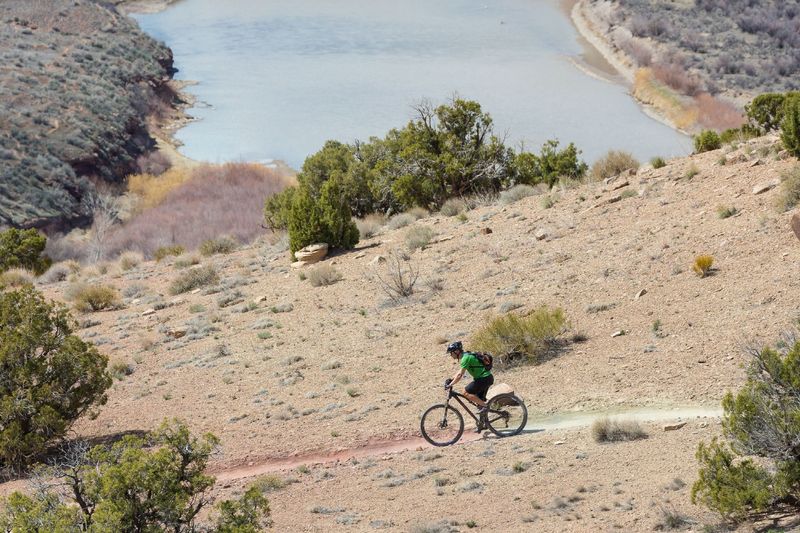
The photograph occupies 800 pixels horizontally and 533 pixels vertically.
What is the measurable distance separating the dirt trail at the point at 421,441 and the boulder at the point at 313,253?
11526mm

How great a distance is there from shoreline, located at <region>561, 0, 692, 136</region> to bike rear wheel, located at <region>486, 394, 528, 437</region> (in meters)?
39.6

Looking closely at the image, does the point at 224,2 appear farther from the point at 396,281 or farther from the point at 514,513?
the point at 514,513

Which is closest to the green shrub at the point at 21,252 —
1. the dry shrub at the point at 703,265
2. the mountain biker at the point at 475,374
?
the dry shrub at the point at 703,265

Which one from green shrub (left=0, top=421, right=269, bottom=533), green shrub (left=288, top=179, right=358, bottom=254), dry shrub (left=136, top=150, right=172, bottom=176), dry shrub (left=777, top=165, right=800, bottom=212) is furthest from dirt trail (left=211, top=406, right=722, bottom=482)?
dry shrub (left=136, top=150, right=172, bottom=176)

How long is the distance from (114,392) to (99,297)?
7.09 meters

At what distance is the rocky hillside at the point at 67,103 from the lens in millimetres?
48062

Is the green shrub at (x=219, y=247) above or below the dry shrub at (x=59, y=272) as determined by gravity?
above

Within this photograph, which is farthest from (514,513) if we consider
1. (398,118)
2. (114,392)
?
(398,118)

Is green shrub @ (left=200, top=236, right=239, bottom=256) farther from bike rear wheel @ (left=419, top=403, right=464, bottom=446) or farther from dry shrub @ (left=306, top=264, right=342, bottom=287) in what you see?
bike rear wheel @ (left=419, top=403, right=464, bottom=446)

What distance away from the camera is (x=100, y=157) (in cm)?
5469

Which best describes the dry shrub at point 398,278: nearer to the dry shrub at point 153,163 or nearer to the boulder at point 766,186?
the boulder at point 766,186

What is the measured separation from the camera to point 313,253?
24297 mm

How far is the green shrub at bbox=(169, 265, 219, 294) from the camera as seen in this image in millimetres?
24875

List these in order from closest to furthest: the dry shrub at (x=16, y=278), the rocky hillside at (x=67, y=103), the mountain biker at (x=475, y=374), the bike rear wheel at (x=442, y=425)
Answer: the mountain biker at (x=475, y=374) < the bike rear wheel at (x=442, y=425) < the dry shrub at (x=16, y=278) < the rocky hillside at (x=67, y=103)
